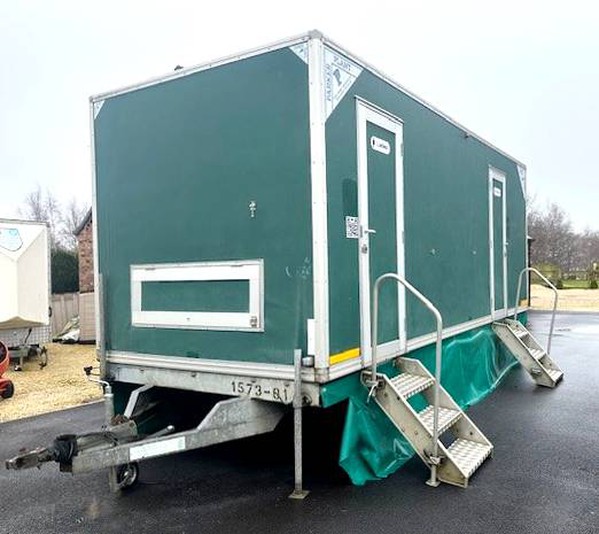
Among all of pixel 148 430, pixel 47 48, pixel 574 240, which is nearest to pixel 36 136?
pixel 47 48

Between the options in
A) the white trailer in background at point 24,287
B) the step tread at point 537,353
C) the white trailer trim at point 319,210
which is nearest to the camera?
the white trailer trim at point 319,210

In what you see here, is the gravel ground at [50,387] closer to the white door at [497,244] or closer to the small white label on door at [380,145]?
the small white label on door at [380,145]

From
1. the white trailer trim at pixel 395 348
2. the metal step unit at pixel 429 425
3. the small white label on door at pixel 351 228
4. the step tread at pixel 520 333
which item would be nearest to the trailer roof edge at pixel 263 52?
the small white label on door at pixel 351 228

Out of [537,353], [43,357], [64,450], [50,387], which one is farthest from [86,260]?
[64,450]

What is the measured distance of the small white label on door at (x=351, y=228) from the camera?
3736mm

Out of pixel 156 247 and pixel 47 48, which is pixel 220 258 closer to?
pixel 156 247

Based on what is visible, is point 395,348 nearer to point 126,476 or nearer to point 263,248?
point 263,248

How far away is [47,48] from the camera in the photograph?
12844mm

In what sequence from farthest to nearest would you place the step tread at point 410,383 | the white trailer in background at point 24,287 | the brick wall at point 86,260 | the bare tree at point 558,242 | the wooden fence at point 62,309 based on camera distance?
the bare tree at point 558,242 < the brick wall at point 86,260 < the wooden fence at point 62,309 < the white trailer in background at point 24,287 < the step tread at point 410,383

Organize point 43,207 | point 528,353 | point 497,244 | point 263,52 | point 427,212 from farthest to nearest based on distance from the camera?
point 43,207, point 497,244, point 528,353, point 427,212, point 263,52

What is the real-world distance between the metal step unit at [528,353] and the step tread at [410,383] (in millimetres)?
3213

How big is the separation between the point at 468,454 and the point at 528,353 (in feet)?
10.8

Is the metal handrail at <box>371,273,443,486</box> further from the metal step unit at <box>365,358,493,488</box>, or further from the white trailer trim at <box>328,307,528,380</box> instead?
the white trailer trim at <box>328,307,528,380</box>

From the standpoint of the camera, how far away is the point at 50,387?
7746mm
